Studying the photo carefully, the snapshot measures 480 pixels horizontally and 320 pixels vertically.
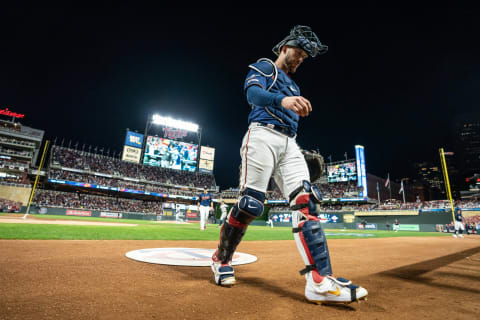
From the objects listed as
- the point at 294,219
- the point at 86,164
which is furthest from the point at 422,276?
the point at 86,164

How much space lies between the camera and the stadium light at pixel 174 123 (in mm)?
51375

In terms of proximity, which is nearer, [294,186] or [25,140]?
[294,186]

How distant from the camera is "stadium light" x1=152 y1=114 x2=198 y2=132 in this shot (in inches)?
2023

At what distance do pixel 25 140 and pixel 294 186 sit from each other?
67.4m

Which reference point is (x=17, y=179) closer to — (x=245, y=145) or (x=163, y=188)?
(x=163, y=188)

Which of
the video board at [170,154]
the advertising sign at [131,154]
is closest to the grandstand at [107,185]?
the advertising sign at [131,154]

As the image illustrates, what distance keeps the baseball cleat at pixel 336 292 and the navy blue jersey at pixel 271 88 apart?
139 centimetres

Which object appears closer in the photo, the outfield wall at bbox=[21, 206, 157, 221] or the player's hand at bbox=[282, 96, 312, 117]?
the player's hand at bbox=[282, 96, 312, 117]

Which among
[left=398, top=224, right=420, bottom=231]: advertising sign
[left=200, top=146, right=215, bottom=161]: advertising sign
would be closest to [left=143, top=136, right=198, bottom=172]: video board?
[left=200, top=146, right=215, bottom=161]: advertising sign

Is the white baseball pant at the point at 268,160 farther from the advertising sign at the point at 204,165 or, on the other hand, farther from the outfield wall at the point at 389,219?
the advertising sign at the point at 204,165

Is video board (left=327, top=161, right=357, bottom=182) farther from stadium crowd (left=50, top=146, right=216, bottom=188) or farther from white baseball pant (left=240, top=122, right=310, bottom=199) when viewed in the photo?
white baseball pant (left=240, top=122, right=310, bottom=199)

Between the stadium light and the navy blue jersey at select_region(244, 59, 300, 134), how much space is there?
5242 cm

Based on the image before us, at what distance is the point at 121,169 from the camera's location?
4869 centimetres

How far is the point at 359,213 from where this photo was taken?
38.9 metres
